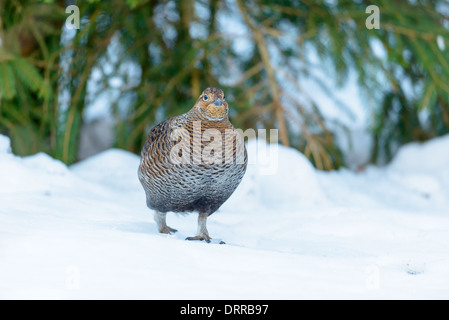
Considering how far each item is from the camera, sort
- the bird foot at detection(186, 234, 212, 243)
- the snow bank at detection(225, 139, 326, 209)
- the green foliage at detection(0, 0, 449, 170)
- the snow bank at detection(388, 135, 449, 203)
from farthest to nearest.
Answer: the snow bank at detection(388, 135, 449, 203)
the green foliage at detection(0, 0, 449, 170)
the snow bank at detection(225, 139, 326, 209)
the bird foot at detection(186, 234, 212, 243)

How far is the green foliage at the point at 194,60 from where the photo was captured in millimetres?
5051

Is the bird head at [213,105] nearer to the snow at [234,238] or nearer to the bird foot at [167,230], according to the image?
the snow at [234,238]

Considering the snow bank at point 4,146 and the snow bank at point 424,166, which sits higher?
the snow bank at point 4,146

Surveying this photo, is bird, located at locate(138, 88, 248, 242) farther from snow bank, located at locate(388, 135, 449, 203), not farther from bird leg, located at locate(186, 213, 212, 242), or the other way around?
snow bank, located at locate(388, 135, 449, 203)

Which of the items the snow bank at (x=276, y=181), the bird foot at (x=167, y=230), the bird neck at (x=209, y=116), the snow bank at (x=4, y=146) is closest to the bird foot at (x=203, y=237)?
the bird foot at (x=167, y=230)

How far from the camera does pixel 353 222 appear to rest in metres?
3.85

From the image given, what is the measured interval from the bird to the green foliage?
195 cm

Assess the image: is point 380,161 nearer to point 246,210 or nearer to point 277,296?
point 246,210

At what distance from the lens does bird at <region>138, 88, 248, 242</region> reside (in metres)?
2.96

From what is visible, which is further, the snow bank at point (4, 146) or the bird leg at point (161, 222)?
the snow bank at point (4, 146)

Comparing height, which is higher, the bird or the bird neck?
the bird neck

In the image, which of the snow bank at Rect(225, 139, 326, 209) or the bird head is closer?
the bird head

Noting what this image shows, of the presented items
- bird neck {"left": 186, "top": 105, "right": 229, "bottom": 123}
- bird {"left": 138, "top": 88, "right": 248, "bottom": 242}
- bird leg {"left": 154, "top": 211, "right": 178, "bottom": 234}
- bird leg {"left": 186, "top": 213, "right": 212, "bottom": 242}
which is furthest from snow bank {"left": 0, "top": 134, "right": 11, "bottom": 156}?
bird neck {"left": 186, "top": 105, "right": 229, "bottom": 123}

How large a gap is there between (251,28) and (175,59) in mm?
666
